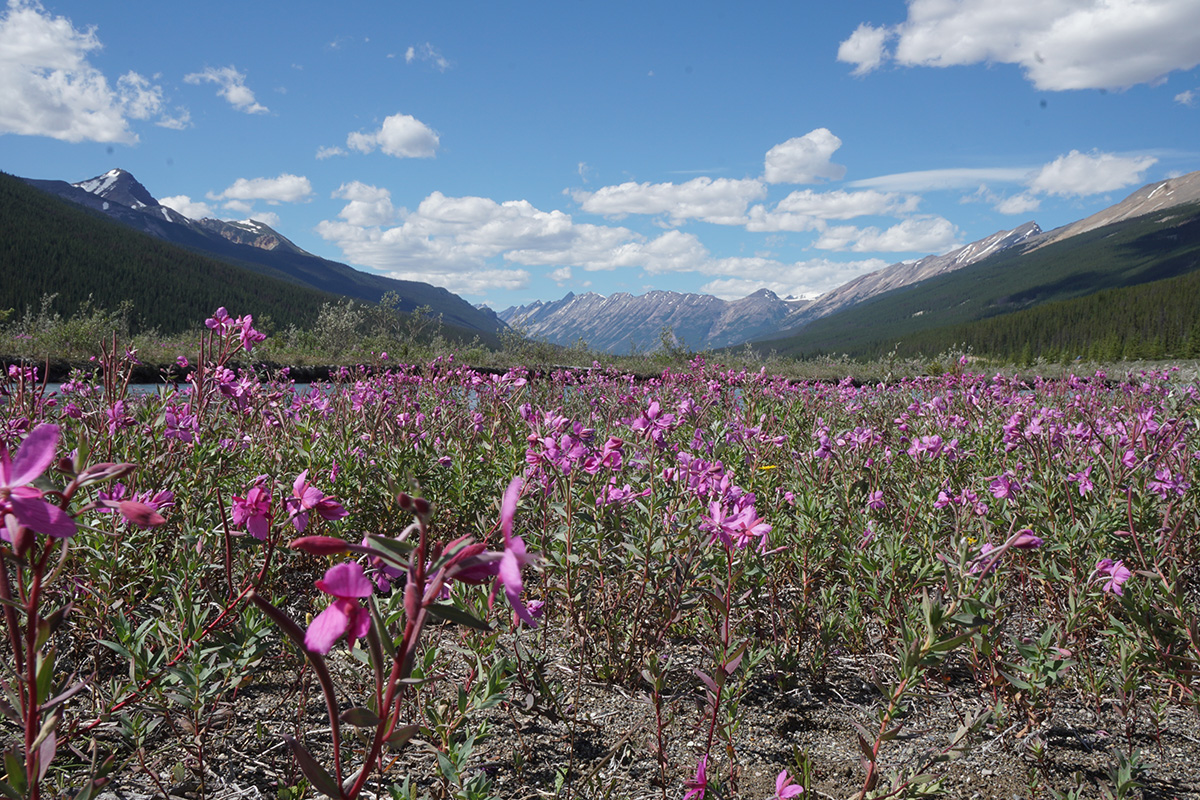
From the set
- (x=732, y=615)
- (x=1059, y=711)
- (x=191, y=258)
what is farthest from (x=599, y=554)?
(x=191, y=258)

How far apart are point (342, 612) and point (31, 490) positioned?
0.42m

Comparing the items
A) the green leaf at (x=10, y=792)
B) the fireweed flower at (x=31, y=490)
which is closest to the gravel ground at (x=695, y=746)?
the green leaf at (x=10, y=792)

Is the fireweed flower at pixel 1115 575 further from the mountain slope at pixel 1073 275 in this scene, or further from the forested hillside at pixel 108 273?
the mountain slope at pixel 1073 275

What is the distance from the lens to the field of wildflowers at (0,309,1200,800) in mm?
1404

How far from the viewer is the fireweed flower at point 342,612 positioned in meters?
0.65

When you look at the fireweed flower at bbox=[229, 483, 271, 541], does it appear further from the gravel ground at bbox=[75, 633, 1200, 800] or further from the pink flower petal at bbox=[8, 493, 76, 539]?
the gravel ground at bbox=[75, 633, 1200, 800]

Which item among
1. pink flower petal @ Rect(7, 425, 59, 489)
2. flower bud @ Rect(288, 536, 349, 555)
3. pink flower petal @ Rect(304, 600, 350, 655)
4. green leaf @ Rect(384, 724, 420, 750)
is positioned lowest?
green leaf @ Rect(384, 724, 420, 750)

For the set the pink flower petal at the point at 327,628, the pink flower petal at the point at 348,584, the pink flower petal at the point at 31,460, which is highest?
the pink flower petal at the point at 31,460

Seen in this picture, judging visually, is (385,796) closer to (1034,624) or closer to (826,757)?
(826,757)

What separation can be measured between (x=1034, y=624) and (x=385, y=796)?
9.70 ft

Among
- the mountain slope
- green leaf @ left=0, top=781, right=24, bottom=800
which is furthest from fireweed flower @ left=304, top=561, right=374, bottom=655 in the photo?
the mountain slope

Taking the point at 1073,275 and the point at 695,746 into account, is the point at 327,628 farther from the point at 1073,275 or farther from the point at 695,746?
the point at 1073,275

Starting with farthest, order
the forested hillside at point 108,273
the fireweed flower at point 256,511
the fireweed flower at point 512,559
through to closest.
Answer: the forested hillside at point 108,273 → the fireweed flower at point 256,511 → the fireweed flower at point 512,559

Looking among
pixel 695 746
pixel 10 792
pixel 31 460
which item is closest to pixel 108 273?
pixel 695 746
